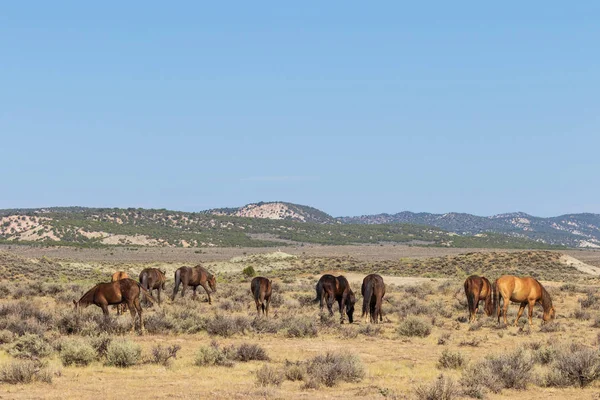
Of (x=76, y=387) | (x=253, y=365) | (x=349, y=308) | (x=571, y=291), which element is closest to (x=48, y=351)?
(x=76, y=387)

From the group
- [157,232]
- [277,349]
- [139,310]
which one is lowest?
[277,349]

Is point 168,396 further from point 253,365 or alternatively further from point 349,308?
point 349,308

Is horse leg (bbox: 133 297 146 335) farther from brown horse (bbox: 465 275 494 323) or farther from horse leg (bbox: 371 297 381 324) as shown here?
brown horse (bbox: 465 275 494 323)

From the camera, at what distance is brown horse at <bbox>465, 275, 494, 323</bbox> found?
77.5ft

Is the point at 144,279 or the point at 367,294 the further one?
the point at 144,279

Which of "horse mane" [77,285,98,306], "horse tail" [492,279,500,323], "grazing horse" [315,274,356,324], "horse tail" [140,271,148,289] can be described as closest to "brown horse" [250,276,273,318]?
"grazing horse" [315,274,356,324]

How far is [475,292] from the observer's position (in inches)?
935

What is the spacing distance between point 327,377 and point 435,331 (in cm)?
929

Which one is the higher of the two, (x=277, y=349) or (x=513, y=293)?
(x=513, y=293)

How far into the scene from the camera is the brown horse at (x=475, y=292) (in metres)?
23.6

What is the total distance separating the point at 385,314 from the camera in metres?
26.6

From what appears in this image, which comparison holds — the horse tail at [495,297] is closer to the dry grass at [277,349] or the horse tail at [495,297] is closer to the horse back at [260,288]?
the dry grass at [277,349]

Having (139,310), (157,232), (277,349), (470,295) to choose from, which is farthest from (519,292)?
(157,232)

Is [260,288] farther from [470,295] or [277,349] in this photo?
[470,295]
